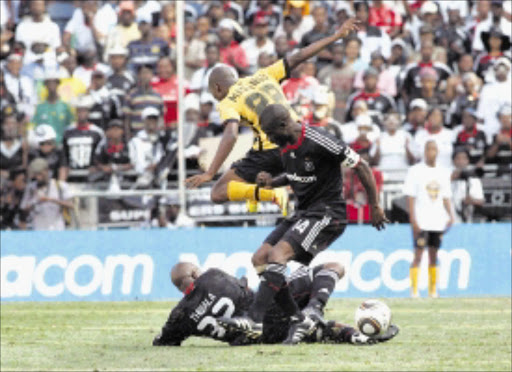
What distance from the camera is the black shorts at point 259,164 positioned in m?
12.6

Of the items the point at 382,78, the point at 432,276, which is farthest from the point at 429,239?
the point at 382,78


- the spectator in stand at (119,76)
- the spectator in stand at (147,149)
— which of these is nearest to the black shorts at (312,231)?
the spectator in stand at (147,149)

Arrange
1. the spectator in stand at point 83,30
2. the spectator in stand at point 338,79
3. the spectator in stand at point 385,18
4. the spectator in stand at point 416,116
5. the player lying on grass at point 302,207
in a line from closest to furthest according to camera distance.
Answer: the player lying on grass at point 302,207
the spectator in stand at point 416,116
the spectator in stand at point 338,79
the spectator in stand at point 385,18
the spectator in stand at point 83,30

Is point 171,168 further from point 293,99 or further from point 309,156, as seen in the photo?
point 309,156

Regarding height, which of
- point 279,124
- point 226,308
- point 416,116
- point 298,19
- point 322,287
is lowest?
point 226,308

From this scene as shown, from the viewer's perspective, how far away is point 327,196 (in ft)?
35.8

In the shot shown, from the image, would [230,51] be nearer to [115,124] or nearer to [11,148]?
[115,124]

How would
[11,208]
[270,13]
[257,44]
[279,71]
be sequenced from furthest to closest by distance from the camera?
[270,13]
[257,44]
[11,208]
[279,71]

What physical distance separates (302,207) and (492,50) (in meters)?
11.8

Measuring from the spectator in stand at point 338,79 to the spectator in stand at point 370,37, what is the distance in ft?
2.16

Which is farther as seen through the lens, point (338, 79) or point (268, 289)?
point (338, 79)

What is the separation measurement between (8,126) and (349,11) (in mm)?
6443

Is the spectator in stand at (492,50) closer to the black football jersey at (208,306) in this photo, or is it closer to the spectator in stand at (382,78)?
the spectator in stand at (382,78)

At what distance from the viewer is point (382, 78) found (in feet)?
70.8
